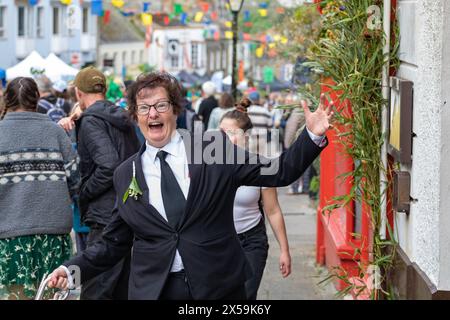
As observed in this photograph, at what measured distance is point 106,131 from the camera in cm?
720

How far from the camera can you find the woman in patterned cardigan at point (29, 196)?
6.54m

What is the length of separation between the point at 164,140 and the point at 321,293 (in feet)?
17.0

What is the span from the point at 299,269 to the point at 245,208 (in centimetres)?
443

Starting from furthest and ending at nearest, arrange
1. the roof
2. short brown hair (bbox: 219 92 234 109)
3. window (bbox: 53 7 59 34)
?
the roof < window (bbox: 53 7 59 34) < short brown hair (bbox: 219 92 234 109)

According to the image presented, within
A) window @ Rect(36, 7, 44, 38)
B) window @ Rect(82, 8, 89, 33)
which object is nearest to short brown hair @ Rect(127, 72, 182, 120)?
window @ Rect(36, 7, 44, 38)

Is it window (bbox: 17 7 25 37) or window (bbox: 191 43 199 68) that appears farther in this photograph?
window (bbox: 191 43 199 68)

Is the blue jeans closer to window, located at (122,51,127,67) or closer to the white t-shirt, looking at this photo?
the white t-shirt

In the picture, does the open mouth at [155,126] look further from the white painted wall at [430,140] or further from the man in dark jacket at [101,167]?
the man in dark jacket at [101,167]

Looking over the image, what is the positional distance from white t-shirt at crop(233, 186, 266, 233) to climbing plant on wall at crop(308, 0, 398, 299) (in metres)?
0.59

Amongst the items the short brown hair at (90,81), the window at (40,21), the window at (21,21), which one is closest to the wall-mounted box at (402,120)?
the short brown hair at (90,81)

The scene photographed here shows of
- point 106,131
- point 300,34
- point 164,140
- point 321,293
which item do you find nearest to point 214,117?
point 300,34

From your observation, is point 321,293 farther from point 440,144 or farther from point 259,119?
point 259,119

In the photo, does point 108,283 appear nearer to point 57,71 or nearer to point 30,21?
point 57,71

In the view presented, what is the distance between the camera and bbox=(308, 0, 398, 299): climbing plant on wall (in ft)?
20.1
